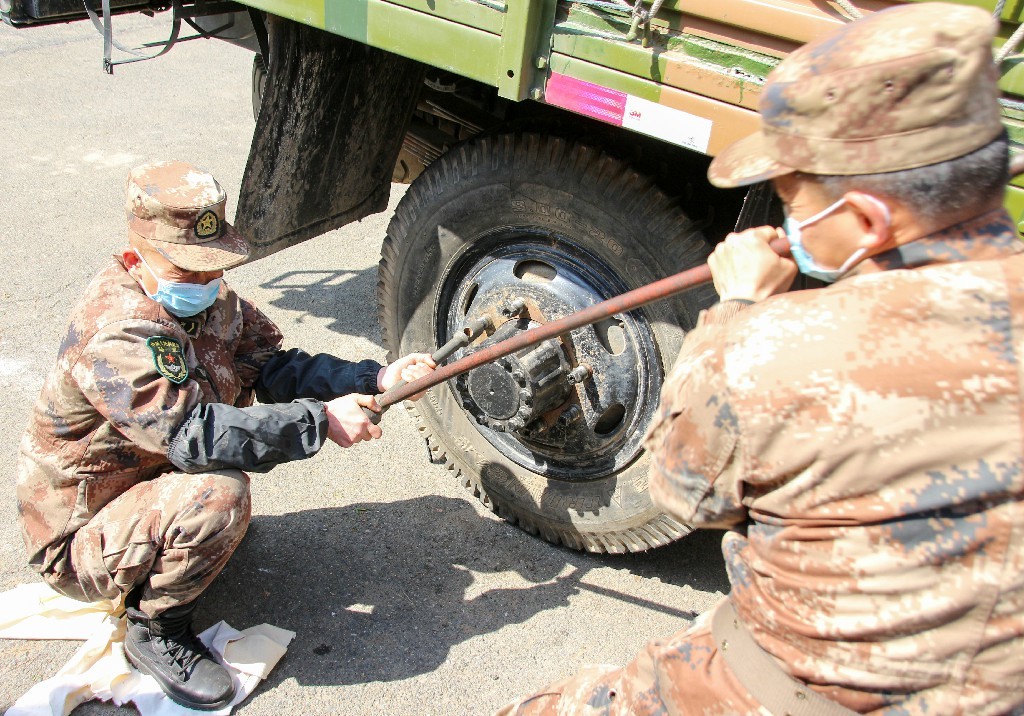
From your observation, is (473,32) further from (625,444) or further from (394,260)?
(625,444)

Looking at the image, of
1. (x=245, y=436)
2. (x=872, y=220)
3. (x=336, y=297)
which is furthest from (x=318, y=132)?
(x=872, y=220)

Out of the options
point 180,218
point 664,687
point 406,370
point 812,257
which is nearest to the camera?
point 812,257

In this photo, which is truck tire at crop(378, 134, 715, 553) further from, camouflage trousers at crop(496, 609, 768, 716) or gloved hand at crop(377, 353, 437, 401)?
camouflage trousers at crop(496, 609, 768, 716)

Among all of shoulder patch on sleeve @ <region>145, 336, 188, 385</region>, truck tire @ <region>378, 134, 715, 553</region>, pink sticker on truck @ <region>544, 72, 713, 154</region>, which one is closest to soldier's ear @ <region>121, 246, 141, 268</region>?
shoulder patch on sleeve @ <region>145, 336, 188, 385</region>

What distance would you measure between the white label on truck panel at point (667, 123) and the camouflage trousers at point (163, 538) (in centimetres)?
143

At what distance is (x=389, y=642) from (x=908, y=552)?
1.84 meters

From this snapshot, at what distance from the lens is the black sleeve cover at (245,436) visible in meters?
2.44

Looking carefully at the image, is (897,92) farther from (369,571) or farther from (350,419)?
(369,571)

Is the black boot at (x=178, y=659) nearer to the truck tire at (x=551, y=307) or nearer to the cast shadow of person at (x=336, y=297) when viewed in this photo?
the truck tire at (x=551, y=307)

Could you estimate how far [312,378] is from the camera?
2.98 m

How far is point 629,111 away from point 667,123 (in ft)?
0.36

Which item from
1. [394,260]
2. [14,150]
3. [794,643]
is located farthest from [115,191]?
[794,643]

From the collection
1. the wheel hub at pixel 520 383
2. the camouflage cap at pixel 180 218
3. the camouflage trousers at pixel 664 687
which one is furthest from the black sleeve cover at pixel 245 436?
the camouflage trousers at pixel 664 687

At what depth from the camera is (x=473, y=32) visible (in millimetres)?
2426
